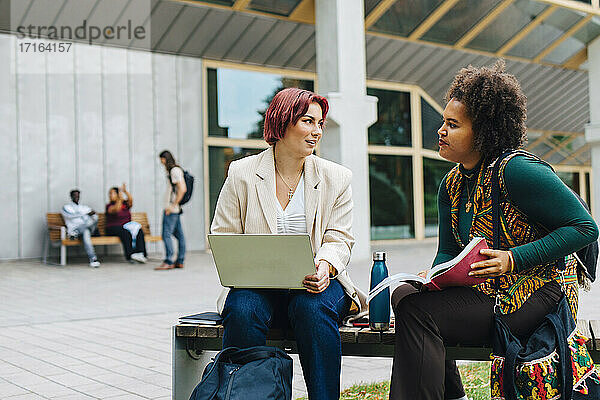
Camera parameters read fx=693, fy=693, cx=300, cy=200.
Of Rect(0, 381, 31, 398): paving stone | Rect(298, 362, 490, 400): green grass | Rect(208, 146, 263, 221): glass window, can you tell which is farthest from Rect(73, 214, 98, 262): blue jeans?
Rect(298, 362, 490, 400): green grass

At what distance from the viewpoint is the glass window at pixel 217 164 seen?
578 inches

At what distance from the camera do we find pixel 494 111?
109 inches

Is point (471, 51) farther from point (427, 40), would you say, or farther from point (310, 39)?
point (310, 39)

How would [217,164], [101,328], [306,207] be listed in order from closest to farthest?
[306,207], [101,328], [217,164]

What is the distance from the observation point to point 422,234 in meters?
17.3

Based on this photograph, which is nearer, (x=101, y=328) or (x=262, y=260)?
(x=262, y=260)

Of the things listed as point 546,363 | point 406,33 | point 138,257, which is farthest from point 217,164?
point 546,363

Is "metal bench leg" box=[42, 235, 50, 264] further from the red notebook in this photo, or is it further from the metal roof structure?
the red notebook

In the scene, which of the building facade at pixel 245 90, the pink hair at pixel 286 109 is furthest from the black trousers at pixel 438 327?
the building facade at pixel 245 90

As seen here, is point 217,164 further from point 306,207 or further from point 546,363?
point 546,363

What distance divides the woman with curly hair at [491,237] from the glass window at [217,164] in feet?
39.3

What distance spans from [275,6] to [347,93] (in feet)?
8.79

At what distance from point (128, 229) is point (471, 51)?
8.77 metres

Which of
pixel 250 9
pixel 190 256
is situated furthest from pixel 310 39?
pixel 190 256
